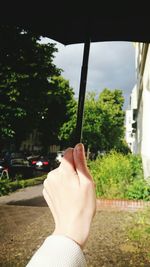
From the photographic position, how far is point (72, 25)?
2080mm

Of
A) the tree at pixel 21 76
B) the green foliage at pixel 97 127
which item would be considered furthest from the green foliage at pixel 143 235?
the green foliage at pixel 97 127

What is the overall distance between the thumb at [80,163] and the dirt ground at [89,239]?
177 inches

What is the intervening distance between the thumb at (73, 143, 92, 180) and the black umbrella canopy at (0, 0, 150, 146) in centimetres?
Answer: 65

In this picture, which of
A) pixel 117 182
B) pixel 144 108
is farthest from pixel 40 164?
pixel 117 182

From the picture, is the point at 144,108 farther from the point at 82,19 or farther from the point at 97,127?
the point at 97,127

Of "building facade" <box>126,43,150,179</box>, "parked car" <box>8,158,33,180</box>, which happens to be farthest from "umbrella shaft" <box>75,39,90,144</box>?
"parked car" <box>8,158,33,180</box>

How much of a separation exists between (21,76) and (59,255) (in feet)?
58.7

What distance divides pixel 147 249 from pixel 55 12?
15.8ft

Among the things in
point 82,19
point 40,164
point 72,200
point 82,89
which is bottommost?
point 40,164

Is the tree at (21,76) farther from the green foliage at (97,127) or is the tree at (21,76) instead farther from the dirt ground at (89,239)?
the green foliage at (97,127)

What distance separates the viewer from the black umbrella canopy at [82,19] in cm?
179

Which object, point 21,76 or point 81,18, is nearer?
point 81,18

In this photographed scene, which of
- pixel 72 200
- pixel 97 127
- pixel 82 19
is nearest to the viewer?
pixel 72 200

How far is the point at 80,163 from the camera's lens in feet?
3.72
